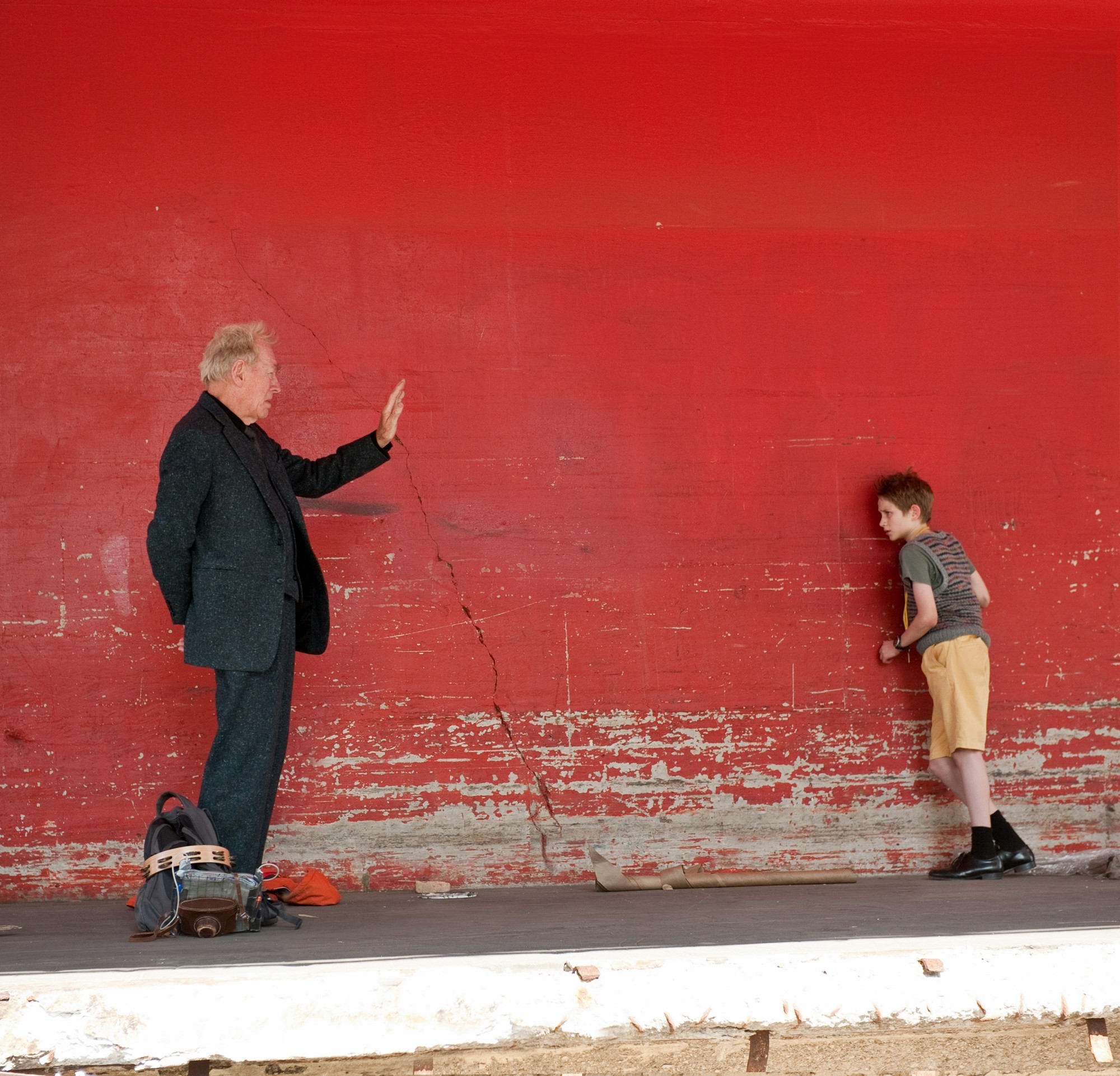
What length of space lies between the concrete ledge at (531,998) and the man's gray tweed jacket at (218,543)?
3.11ft

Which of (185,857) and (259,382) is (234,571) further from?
(185,857)

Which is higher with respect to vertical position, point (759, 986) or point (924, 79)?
point (924, 79)

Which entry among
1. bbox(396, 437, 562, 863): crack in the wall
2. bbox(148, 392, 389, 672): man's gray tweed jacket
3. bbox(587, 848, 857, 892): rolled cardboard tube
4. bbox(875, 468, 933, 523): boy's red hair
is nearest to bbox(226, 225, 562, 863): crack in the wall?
bbox(396, 437, 562, 863): crack in the wall

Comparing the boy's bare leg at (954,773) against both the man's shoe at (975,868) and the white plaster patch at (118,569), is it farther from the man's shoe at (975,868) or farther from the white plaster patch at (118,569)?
the white plaster patch at (118,569)

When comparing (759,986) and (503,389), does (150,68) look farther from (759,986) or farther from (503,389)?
(759,986)

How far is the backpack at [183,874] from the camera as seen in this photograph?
10.5 feet

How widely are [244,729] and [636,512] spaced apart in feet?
5.42

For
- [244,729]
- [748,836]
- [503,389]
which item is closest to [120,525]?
[244,729]

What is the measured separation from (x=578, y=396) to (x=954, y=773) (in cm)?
196

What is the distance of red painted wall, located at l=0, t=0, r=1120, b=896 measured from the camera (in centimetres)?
400

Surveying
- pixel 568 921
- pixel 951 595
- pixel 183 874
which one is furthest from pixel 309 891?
pixel 951 595

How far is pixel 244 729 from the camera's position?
3.34 metres

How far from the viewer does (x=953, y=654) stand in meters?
4.11

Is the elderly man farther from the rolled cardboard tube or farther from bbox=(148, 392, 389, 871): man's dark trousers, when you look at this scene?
the rolled cardboard tube
